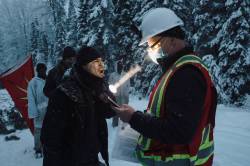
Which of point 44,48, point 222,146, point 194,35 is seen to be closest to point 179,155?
point 222,146

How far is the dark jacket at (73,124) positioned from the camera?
3.43 meters

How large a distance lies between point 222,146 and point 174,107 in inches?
226

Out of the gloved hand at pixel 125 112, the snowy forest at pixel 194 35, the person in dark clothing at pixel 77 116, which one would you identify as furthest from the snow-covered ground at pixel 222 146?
the snowy forest at pixel 194 35

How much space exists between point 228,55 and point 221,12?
2913 mm

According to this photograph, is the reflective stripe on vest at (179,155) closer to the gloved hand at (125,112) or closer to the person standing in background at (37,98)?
the gloved hand at (125,112)

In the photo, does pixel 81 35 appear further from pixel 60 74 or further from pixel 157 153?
pixel 157 153

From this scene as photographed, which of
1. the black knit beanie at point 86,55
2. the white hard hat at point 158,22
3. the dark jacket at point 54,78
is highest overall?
the white hard hat at point 158,22

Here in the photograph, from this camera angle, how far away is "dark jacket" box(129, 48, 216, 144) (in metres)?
2.20

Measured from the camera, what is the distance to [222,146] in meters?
7.48

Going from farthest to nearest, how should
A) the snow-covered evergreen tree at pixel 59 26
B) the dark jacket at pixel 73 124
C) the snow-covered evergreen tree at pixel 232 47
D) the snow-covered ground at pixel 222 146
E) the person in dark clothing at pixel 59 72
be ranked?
the snow-covered evergreen tree at pixel 59 26, the snow-covered evergreen tree at pixel 232 47, the person in dark clothing at pixel 59 72, the snow-covered ground at pixel 222 146, the dark jacket at pixel 73 124

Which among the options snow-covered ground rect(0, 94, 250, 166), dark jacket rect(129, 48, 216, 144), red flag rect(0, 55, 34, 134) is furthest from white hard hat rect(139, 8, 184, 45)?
red flag rect(0, 55, 34, 134)

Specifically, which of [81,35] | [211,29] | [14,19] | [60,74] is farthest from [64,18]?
[14,19]

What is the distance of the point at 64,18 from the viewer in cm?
6462

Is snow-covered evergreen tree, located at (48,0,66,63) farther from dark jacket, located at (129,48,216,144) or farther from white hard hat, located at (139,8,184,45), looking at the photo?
dark jacket, located at (129,48,216,144)
